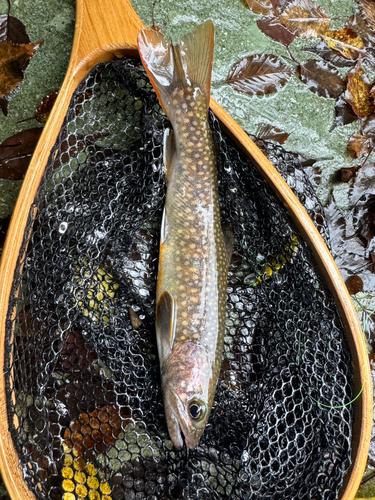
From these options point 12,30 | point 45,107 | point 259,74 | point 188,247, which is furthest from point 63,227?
point 259,74

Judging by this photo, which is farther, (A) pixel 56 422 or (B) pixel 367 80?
(B) pixel 367 80

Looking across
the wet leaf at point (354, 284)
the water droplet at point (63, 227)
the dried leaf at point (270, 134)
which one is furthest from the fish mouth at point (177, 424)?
A: the dried leaf at point (270, 134)

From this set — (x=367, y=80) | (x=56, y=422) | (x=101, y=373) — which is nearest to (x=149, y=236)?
(x=101, y=373)

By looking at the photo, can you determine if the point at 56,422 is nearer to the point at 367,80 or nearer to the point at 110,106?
the point at 110,106

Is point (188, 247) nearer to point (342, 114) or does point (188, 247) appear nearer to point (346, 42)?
point (342, 114)

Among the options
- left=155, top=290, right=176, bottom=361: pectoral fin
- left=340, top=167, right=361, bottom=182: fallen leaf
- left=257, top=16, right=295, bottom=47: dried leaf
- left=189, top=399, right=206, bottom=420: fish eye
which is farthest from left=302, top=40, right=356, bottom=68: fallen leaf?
left=189, top=399, right=206, bottom=420: fish eye

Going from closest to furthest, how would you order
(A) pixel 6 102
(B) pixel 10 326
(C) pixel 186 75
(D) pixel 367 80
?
(B) pixel 10 326 < (C) pixel 186 75 < (A) pixel 6 102 < (D) pixel 367 80
